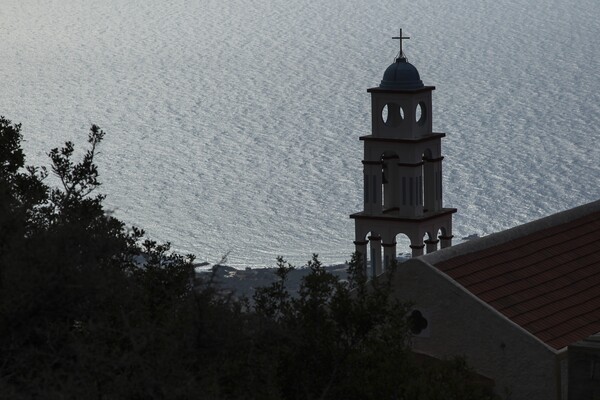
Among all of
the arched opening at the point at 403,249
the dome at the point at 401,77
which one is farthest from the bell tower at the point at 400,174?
the arched opening at the point at 403,249

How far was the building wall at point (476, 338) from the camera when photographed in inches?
1036

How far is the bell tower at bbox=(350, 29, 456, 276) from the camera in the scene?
37.0 metres

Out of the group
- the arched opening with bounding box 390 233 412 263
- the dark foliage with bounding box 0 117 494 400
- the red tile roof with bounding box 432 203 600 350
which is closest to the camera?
the dark foliage with bounding box 0 117 494 400

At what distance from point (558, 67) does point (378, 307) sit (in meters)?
111

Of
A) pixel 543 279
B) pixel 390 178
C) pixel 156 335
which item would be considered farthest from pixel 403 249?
pixel 156 335

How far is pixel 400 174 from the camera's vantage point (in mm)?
37250

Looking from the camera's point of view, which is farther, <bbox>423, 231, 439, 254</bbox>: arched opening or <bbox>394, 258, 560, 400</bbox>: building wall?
<bbox>423, 231, 439, 254</bbox>: arched opening

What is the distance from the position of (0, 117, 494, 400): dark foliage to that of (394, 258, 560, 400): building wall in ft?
18.5

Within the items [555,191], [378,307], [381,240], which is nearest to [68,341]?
[378,307]

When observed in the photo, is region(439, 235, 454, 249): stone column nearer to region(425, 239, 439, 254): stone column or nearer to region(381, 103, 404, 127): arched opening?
region(425, 239, 439, 254): stone column

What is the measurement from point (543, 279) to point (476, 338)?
9.90 ft

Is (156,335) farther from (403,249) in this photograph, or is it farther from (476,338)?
(403,249)

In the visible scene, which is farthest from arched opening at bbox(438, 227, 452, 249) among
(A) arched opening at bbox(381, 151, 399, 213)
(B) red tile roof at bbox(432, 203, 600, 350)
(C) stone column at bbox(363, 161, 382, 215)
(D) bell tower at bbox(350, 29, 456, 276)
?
(B) red tile roof at bbox(432, 203, 600, 350)

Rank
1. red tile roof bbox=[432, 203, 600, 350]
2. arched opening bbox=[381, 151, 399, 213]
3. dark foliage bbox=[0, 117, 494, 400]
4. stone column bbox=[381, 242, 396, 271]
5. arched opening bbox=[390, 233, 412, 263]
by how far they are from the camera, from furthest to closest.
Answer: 1. arched opening bbox=[390, 233, 412, 263]
2. arched opening bbox=[381, 151, 399, 213]
3. stone column bbox=[381, 242, 396, 271]
4. red tile roof bbox=[432, 203, 600, 350]
5. dark foliage bbox=[0, 117, 494, 400]
